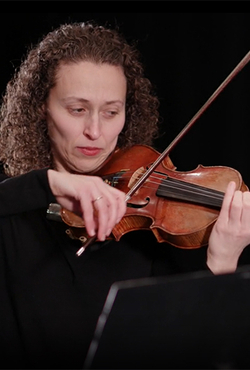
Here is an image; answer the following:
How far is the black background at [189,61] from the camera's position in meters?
1.91

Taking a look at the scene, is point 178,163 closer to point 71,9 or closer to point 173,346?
point 71,9

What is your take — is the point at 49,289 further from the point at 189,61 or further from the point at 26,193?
the point at 189,61

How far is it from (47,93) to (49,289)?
452mm

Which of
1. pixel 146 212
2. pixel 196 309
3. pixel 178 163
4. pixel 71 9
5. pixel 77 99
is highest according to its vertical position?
pixel 71 9

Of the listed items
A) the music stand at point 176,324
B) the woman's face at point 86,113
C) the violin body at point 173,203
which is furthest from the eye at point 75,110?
the music stand at point 176,324

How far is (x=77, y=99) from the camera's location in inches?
49.2

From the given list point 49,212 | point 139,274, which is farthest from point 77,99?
point 139,274

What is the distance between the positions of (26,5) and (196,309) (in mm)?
1465

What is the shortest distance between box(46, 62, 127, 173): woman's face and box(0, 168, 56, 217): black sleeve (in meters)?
0.27

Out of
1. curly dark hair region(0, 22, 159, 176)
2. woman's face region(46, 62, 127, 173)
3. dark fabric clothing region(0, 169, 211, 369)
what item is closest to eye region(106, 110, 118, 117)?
woman's face region(46, 62, 127, 173)

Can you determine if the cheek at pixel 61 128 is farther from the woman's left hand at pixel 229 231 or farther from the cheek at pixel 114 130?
the woman's left hand at pixel 229 231

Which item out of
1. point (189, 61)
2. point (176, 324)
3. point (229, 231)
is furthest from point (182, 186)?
point (189, 61)

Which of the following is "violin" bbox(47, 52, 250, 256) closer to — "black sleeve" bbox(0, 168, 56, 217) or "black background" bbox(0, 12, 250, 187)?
"black sleeve" bbox(0, 168, 56, 217)

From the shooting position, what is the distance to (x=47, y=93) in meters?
1.34
